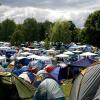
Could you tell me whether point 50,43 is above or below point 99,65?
below

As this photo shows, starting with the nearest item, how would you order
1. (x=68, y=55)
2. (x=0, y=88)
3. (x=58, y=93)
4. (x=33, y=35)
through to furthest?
(x=58, y=93) → (x=0, y=88) → (x=68, y=55) → (x=33, y=35)

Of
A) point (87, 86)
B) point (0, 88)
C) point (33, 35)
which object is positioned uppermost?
point (87, 86)

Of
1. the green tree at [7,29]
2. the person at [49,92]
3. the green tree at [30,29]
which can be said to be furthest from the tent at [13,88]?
the green tree at [7,29]

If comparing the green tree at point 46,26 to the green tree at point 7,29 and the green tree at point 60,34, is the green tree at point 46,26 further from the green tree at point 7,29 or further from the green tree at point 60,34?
the green tree at point 60,34

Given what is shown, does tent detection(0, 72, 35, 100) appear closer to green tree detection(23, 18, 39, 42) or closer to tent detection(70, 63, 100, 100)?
tent detection(70, 63, 100, 100)

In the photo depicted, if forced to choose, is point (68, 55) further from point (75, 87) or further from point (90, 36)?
point (75, 87)

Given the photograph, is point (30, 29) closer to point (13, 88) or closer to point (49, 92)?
point (13, 88)

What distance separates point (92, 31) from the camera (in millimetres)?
59406

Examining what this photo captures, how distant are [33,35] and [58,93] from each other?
264 ft

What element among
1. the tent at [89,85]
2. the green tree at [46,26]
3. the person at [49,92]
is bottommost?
the green tree at [46,26]

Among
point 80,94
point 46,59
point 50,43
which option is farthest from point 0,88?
point 50,43

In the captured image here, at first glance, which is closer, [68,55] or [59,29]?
[68,55]

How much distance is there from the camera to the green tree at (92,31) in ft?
194

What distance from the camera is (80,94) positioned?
11930mm
